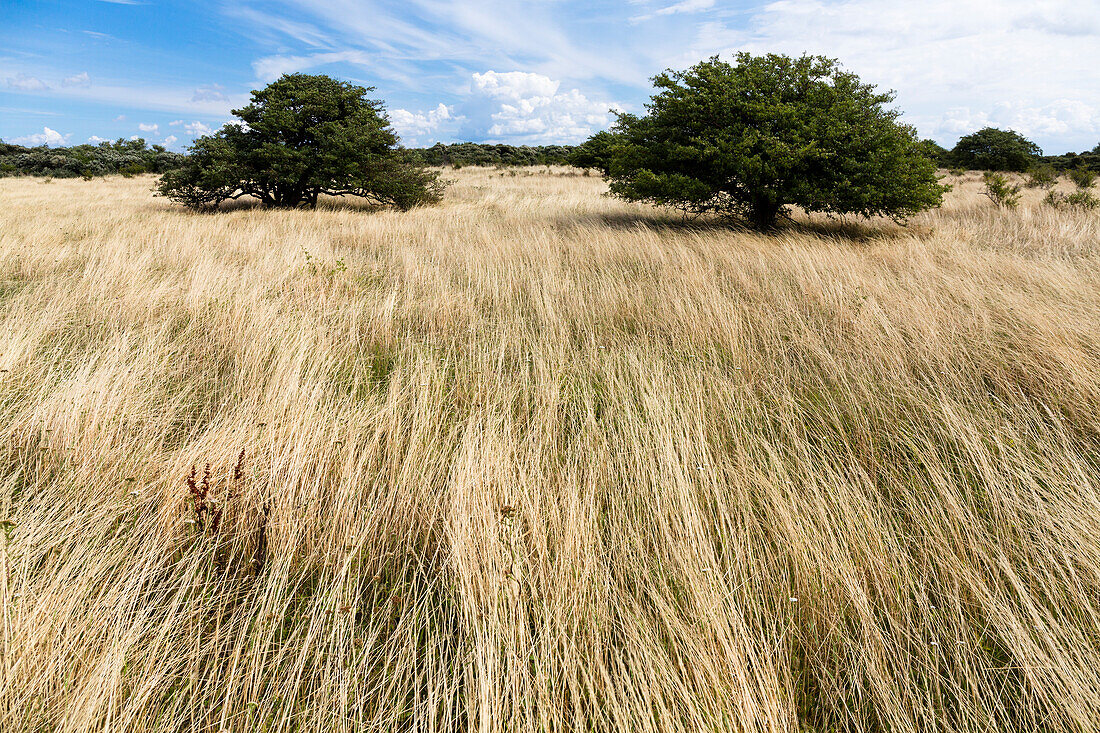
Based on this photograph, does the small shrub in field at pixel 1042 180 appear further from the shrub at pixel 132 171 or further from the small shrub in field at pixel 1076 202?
the shrub at pixel 132 171

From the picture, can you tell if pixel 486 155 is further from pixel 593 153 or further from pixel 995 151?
pixel 995 151

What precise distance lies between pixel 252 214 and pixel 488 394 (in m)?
11.2

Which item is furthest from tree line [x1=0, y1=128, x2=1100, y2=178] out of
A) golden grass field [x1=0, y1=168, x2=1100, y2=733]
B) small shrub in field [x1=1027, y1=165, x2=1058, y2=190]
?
golden grass field [x1=0, y1=168, x2=1100, y2=733]

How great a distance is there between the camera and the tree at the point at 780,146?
817 centimetres

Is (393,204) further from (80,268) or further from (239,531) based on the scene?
(239,531)

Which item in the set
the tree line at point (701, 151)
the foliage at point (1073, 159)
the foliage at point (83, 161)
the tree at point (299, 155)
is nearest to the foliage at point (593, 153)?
the tree line at point (701, 151)

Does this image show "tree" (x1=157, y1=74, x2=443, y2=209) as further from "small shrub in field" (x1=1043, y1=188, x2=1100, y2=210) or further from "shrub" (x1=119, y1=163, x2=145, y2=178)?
"shrub" (x1=119, y1=163, x2=145, y2=178)

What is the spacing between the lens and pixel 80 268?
5387 millimetres

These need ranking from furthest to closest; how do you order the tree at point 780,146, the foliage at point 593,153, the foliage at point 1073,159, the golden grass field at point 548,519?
the foliage at point 1073,159
the foliage at point 593,153
the tree at point 780,146
the golden grass field at point 548,519

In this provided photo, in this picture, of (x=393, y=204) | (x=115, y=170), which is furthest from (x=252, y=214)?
(x=115, y=170)

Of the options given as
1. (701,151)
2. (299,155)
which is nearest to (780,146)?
(701,151)

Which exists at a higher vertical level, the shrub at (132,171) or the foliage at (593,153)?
the foliage at (593,153)

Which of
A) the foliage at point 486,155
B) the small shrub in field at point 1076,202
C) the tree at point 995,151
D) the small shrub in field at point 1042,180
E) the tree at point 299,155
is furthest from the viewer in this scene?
the foliage at point 486,155

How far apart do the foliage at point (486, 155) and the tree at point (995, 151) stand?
26.7m
